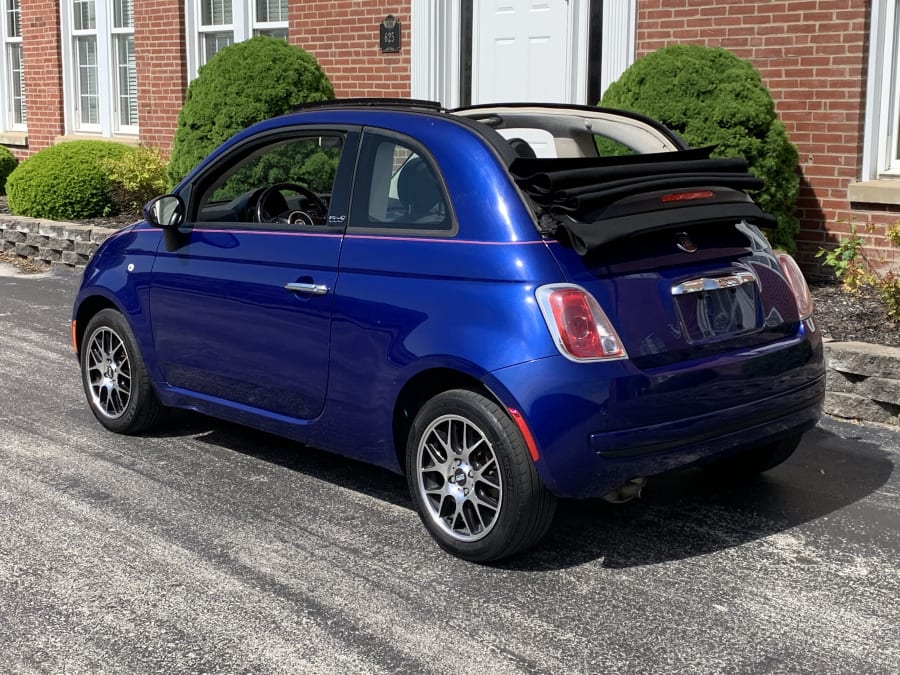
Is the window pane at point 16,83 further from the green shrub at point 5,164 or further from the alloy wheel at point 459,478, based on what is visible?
the alloy wheel at point 459,478

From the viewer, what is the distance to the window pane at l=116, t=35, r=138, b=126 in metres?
16.3

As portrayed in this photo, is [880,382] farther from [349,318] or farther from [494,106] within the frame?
[349,318]

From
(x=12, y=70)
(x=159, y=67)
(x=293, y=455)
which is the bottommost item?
(x=293, y=455)

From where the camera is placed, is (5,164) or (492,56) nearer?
(492,56)

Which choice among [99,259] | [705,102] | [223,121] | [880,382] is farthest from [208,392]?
[223,121]

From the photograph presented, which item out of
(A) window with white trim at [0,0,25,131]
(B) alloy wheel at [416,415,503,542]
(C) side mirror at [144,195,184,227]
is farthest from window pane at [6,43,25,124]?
(B) alloy wheel at [416,415,503,542]

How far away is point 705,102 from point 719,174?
4030 mm

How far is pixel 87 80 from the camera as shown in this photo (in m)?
17.3

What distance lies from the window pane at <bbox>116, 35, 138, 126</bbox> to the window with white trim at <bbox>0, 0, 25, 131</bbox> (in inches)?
114

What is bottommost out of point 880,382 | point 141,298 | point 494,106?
point 880,382

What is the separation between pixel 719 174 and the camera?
509 centimetres

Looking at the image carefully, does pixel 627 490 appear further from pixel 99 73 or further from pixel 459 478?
pixel 99 73

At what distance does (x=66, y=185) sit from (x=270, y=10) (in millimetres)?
3039

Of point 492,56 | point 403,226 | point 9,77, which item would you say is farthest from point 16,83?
point 403,226
